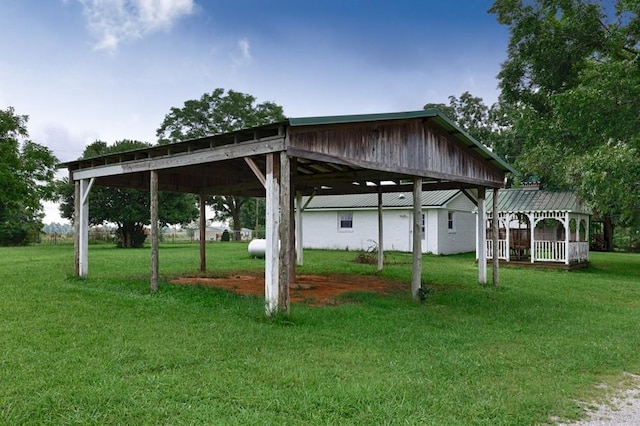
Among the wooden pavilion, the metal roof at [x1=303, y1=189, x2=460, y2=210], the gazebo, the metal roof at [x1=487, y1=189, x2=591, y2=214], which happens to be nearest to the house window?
the metal roof at [x1=303, y1=189, x2=460, y2=210]

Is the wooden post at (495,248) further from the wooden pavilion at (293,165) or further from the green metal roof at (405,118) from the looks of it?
the green metal roof at (405,118)

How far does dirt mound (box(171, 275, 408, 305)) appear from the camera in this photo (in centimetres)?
911

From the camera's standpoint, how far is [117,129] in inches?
1318

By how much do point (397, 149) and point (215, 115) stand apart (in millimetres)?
33270

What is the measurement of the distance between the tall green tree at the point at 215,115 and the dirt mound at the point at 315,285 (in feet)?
89.8

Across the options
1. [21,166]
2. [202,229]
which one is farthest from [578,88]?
[21,166]

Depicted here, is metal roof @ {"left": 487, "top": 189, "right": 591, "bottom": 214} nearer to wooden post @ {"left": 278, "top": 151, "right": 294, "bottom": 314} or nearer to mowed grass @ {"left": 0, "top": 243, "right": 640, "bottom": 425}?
mowed grass @ {"left": 0, "top": 243, "right": 640, "bottom": 425}

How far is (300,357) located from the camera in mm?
4949

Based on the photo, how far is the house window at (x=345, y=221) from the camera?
24.4m

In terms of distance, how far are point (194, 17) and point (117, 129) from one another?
22241mm

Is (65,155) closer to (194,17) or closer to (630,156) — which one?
(194,17)

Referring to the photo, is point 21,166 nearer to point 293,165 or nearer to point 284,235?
point 293,165

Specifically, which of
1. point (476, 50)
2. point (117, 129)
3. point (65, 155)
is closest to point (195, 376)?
point (476, 50)

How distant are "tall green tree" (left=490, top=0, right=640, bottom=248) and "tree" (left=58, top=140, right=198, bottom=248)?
20415mm
